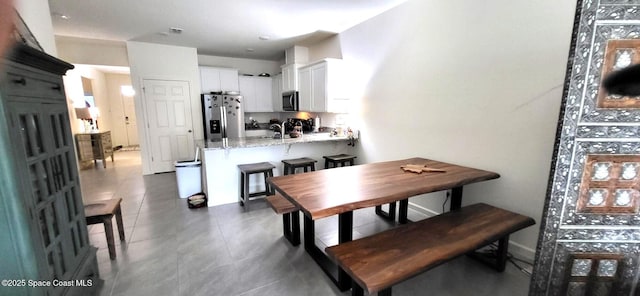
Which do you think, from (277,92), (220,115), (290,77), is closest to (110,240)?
(220,115)

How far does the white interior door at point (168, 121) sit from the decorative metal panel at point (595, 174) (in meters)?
5.86

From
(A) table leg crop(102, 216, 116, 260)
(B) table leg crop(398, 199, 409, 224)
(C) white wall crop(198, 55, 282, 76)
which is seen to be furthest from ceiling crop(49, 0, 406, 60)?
(A) table leg crop(102, 216, 116, 260)

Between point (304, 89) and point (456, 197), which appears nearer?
point (456, 197)

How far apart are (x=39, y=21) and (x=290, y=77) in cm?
359

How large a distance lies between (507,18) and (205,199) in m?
4.02

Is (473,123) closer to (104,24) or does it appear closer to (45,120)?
(45,120)

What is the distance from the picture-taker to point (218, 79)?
227 inches

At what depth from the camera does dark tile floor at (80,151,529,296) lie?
186 cm

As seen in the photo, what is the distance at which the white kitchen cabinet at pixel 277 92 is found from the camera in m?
6.06

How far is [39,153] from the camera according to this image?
135cm

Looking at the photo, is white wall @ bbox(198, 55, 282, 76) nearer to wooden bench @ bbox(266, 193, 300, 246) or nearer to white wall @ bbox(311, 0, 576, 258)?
white wall @ bbox(311, 0, 576, 258)

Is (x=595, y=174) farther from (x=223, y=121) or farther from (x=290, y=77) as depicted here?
(x=223, y=121)

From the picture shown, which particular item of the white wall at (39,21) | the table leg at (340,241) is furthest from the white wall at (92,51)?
the table leg at (340,241)

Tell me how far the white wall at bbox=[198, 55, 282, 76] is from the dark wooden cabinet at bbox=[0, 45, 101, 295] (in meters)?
4.67
